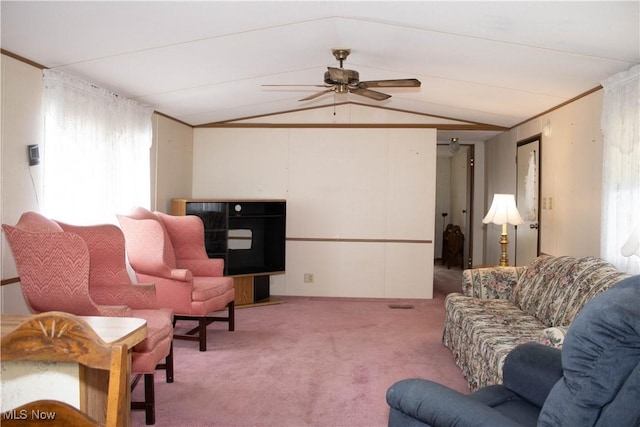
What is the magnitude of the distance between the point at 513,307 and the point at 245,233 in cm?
340

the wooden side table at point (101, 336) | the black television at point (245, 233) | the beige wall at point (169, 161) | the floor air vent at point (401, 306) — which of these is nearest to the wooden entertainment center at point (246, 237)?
the black television at point (245, 233)

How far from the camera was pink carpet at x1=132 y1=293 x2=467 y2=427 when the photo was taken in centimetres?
292

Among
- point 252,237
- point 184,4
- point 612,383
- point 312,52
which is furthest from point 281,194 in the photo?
point 612,383

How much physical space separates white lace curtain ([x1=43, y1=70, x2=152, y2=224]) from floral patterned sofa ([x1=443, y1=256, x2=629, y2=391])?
9.90 feet

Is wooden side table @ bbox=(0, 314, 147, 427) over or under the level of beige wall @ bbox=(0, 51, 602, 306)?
under

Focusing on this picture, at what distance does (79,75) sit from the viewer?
12.7 ft

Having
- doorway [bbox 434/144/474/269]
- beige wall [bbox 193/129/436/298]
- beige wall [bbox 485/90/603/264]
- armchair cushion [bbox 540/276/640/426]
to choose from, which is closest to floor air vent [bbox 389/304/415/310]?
beige wall [bbox 193/129/436/298]

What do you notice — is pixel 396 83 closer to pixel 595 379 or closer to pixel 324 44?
pixel 324 44

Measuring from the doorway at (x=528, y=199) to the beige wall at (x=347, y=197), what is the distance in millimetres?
1042

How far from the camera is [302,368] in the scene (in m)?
3.72

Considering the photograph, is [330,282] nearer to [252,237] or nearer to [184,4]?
[252,237]

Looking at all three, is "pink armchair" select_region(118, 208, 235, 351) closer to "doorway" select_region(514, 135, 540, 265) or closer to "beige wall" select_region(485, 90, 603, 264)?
"beige wall" select_region(485, 90, 603, 264)

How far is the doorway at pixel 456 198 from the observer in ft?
26.1

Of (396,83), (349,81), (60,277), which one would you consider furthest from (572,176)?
(60,277)
